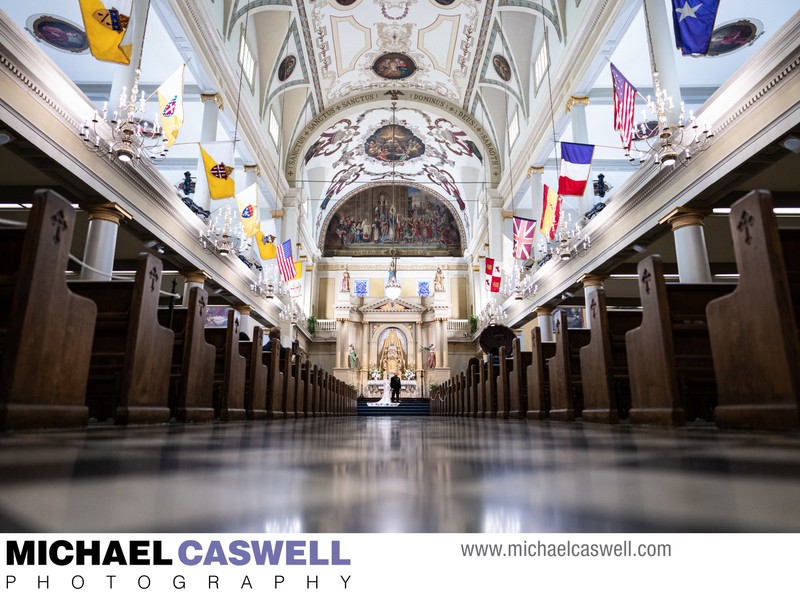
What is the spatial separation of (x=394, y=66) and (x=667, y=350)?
15901mm

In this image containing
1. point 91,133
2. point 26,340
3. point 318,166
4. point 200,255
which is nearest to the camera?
point 26,340

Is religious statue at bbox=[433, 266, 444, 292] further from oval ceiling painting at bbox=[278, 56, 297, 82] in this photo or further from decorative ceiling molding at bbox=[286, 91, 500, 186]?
oval ceiling painting at bbox=[278, 56, 297, 82]

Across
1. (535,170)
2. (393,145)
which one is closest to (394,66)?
(393,145)

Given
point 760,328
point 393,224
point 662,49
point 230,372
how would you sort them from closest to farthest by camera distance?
point 760,328 → point 230,372 → point 662,49 → point 393,224

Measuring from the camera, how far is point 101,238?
7.17m

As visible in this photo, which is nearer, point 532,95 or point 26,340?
point 26,340

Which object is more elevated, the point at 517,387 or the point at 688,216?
the point at 688,216

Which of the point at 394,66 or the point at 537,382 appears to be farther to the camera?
the point at 394,66

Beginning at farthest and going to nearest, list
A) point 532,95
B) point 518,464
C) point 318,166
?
1. point 318,166
2. point 532,95
3. point 518,464

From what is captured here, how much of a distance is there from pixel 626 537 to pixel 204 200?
1149 centimetres

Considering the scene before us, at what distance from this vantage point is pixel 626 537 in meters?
0.50

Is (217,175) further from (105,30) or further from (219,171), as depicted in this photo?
(105,30)

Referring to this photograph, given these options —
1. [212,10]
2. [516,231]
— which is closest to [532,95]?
[516,231]

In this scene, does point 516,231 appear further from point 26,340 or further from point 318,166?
point 318,166
